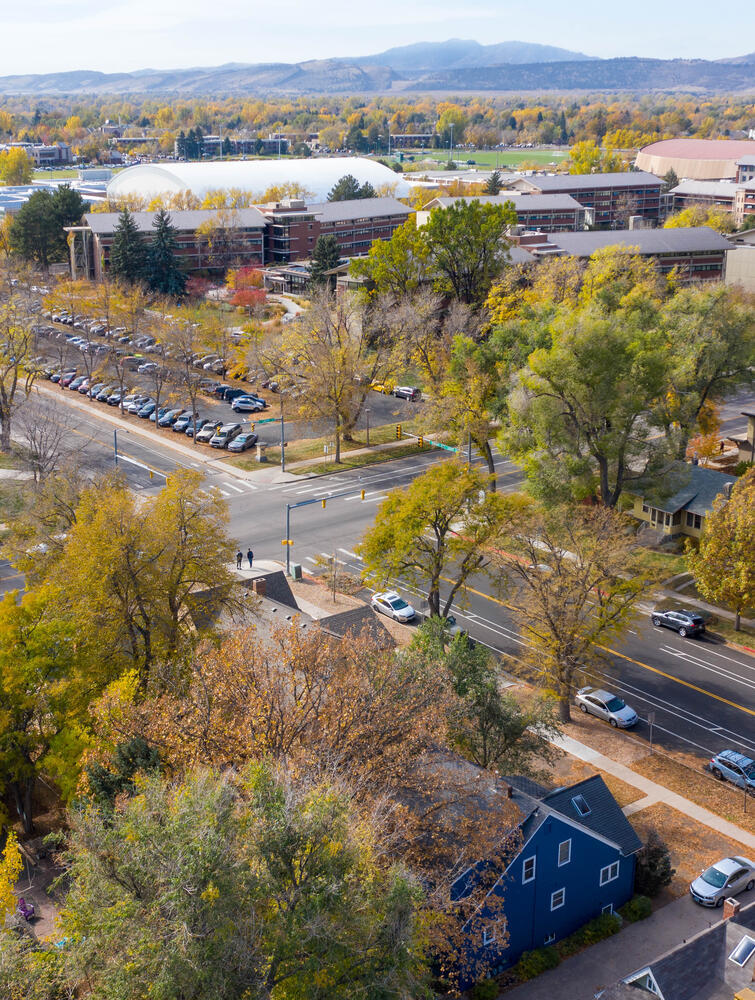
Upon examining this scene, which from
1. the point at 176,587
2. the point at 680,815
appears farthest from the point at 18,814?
the point at 680,815

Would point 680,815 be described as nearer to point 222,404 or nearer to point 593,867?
point 593,867

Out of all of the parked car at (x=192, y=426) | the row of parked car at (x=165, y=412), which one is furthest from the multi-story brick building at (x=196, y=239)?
the parked car at (x=192, y=426)

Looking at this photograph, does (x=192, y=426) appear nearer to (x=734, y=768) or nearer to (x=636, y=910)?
(x=734, y=768)

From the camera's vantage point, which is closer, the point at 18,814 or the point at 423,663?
the point at 423,663

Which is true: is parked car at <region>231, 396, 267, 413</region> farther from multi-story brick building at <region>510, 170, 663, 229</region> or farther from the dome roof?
multi-story brick building at <region>510, 170, 663, 229</region>

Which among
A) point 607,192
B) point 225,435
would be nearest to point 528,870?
point 225,435

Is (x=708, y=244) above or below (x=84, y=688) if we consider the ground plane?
above
